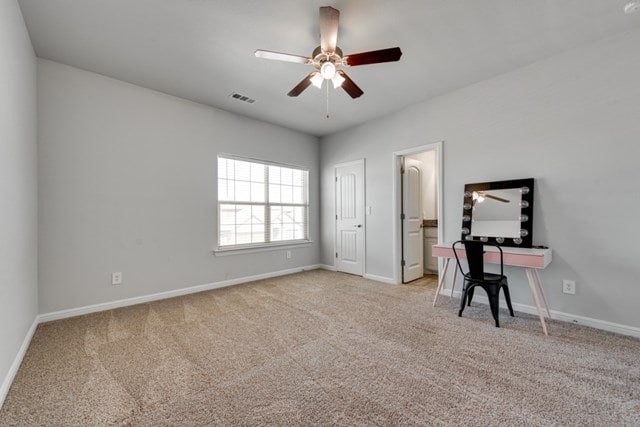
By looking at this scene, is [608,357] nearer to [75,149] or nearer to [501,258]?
[501,258]

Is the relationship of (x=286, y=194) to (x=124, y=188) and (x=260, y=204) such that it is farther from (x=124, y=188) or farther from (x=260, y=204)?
(x=124, y=188)

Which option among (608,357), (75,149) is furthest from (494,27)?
(75,149)

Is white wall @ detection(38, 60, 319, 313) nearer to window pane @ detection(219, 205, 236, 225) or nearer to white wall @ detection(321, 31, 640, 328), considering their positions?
window pane @ detection(219, 205, 236, 225)

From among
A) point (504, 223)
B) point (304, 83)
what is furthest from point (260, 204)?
point (504, 223)

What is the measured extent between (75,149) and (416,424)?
406cm

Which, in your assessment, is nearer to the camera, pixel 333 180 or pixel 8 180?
pixel 8 180

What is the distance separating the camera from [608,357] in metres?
2.11

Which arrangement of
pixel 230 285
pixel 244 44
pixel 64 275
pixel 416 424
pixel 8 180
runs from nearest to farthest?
pixel 416 424 → pixel 8 180 → pixel 244 44 → pixel 64 275 → pixel 230 285

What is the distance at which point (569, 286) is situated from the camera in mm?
2812

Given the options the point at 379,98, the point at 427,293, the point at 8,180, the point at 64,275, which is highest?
the point at 379,98

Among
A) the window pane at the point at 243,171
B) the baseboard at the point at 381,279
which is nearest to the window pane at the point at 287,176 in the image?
the window pane at the point at 243,171

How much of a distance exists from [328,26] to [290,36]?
20.1 inches

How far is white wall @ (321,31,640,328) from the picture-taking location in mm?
2520

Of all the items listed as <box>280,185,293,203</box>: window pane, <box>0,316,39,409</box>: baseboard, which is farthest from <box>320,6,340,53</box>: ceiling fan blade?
<box>0,316,39,409</box>: baseboard
